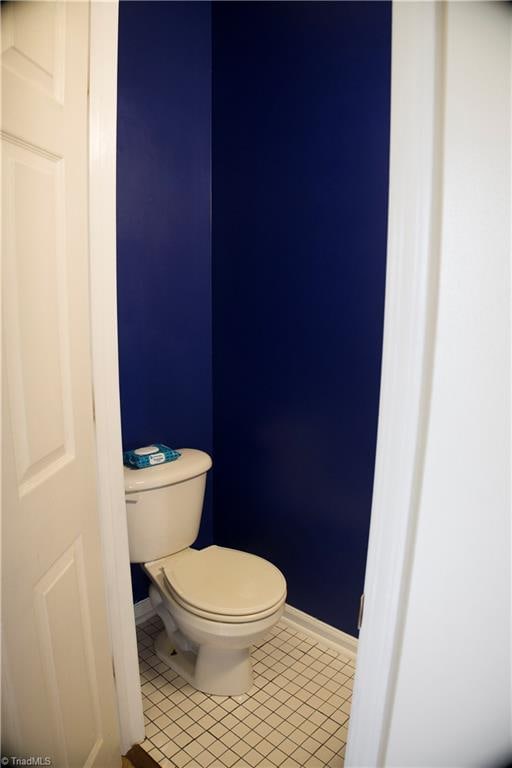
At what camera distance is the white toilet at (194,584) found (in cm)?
154

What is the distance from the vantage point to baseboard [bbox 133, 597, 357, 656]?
75.7 inches

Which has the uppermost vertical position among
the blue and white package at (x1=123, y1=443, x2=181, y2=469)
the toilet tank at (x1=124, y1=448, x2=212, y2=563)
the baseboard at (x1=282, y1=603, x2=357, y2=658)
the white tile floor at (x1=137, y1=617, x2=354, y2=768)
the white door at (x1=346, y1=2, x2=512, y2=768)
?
the white door at (x1=346, y1=2, x2=512, y2=768)

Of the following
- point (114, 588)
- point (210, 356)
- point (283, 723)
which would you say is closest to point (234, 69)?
point (210, 356)

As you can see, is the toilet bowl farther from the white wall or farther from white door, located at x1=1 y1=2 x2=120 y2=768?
the white wall

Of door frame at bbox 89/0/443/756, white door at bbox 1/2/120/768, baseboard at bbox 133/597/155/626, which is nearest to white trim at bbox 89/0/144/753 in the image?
white door at bbox 1/2/120/768

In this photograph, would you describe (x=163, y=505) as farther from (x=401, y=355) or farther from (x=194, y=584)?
(x=401, y=355)

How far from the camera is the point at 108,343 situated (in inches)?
47.8

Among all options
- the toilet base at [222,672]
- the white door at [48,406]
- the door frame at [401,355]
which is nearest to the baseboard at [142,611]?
the toilet base at [222,672]

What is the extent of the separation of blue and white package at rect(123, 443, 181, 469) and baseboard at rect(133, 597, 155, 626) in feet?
2.43

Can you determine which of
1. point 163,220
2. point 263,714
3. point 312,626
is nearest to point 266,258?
point 163,220

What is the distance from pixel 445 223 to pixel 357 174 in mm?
1181

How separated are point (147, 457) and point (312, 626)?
40.8 inches

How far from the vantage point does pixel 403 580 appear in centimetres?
72

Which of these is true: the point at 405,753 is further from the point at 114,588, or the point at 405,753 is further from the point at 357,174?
the point at 357,174
